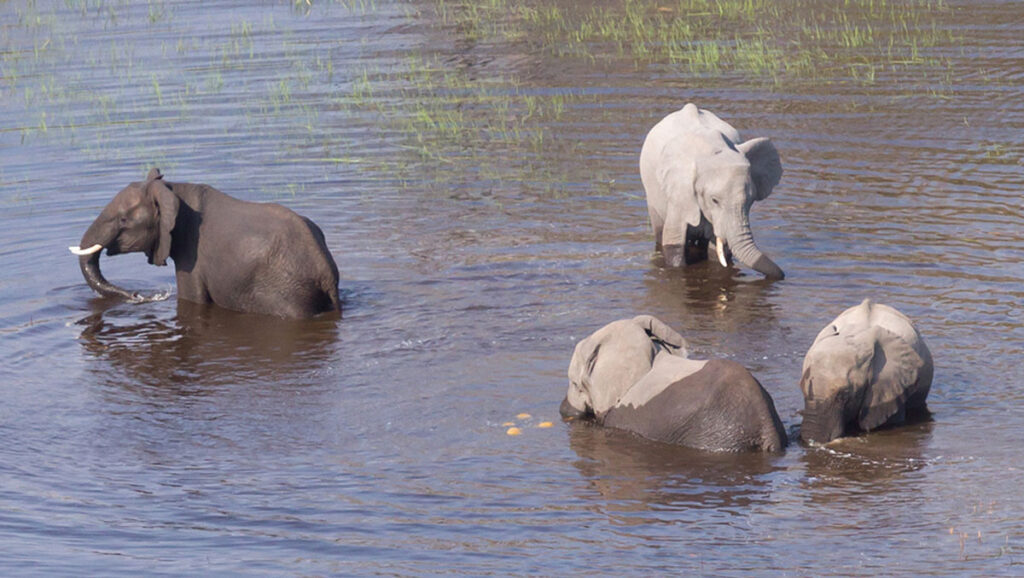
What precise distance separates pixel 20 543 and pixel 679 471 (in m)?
3.70

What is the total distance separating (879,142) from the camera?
664 inches

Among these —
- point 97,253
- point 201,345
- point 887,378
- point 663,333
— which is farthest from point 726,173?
point 97,253

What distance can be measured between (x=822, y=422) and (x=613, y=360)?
4.41 feet

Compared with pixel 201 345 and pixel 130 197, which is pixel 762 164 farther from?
pixel 130 197

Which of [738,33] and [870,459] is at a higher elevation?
[738,33]

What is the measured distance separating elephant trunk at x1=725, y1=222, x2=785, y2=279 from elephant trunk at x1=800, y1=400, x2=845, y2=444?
365cm

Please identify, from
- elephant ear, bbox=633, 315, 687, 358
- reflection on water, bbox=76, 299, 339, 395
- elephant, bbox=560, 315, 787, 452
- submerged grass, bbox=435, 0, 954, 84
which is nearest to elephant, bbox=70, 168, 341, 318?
reflection on water, bbox=76, 299, 339, 395

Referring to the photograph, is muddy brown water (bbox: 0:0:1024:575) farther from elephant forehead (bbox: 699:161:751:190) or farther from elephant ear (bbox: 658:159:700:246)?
elephant forehead (bbox: 699:161:751:190)

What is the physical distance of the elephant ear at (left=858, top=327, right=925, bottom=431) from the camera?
9.21 m

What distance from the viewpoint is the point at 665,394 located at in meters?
9.17

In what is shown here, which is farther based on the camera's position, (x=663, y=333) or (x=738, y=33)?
(x=738, y=33)

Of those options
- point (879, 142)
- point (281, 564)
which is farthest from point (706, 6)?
point (281, 564)

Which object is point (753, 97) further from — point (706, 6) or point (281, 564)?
point (281, 564)

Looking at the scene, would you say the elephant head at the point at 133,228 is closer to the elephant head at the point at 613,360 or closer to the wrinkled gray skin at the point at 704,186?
the wrinkled gray skin at the point at 704,186
